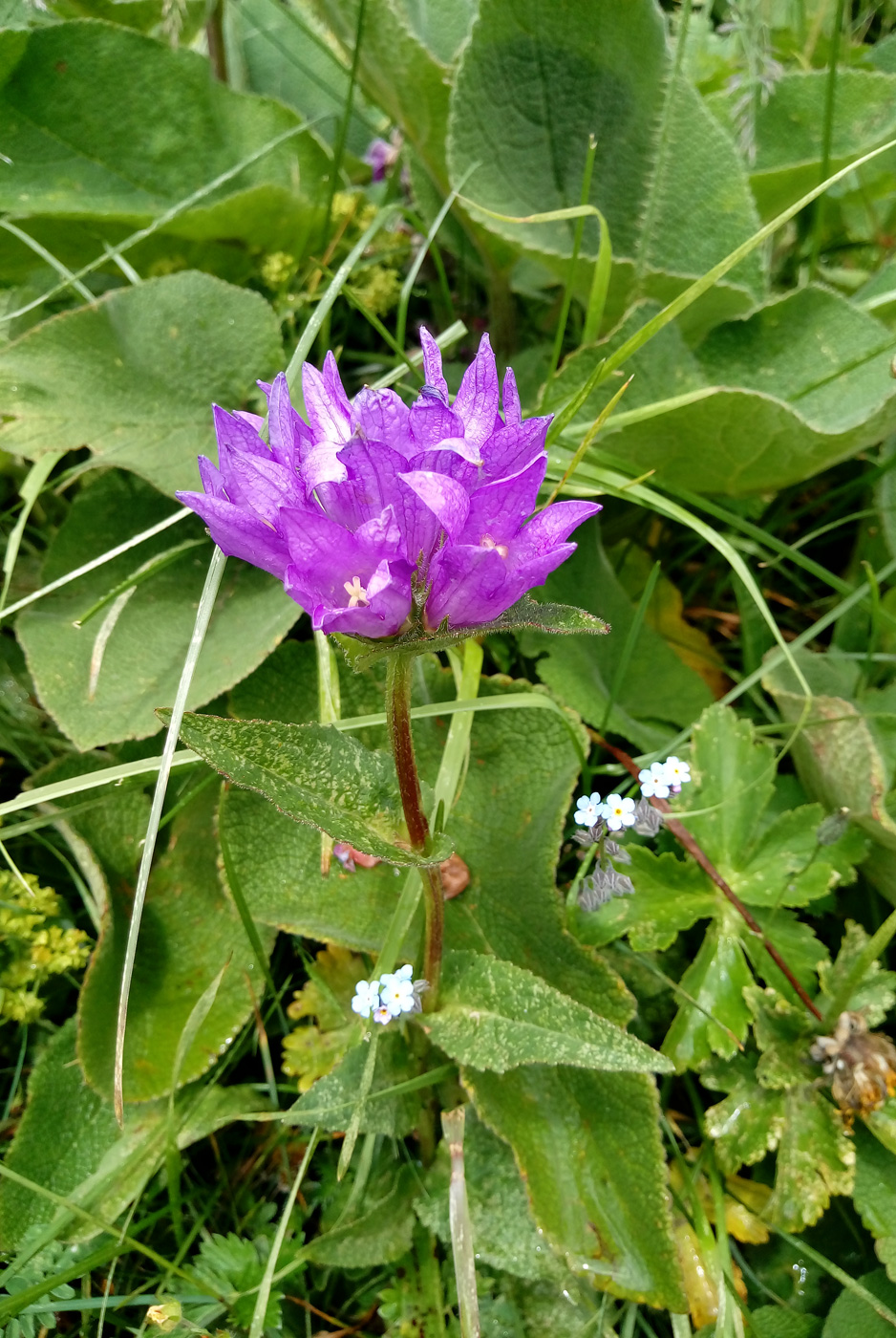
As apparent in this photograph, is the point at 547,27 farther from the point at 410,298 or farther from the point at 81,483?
the point at 81,483

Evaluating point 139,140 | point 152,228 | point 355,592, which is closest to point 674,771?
point 355,592

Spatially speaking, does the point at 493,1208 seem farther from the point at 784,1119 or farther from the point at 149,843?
the point at 149,843

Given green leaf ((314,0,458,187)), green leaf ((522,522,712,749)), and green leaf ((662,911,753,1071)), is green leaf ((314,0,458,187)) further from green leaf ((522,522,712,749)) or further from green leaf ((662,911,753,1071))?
green leaf ((662,911,753,1071))

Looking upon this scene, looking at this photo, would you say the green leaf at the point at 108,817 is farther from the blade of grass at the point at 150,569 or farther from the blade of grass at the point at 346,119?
the blade of grass at the point at 346,119

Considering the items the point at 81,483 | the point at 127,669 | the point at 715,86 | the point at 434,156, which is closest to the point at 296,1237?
the point at 127,669

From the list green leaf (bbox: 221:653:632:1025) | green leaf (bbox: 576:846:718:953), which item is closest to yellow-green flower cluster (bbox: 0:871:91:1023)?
green leaf (bbox: 221:653:632:1025)

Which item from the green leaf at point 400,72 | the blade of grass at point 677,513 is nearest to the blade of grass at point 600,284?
the blade of grass at point 677,513
